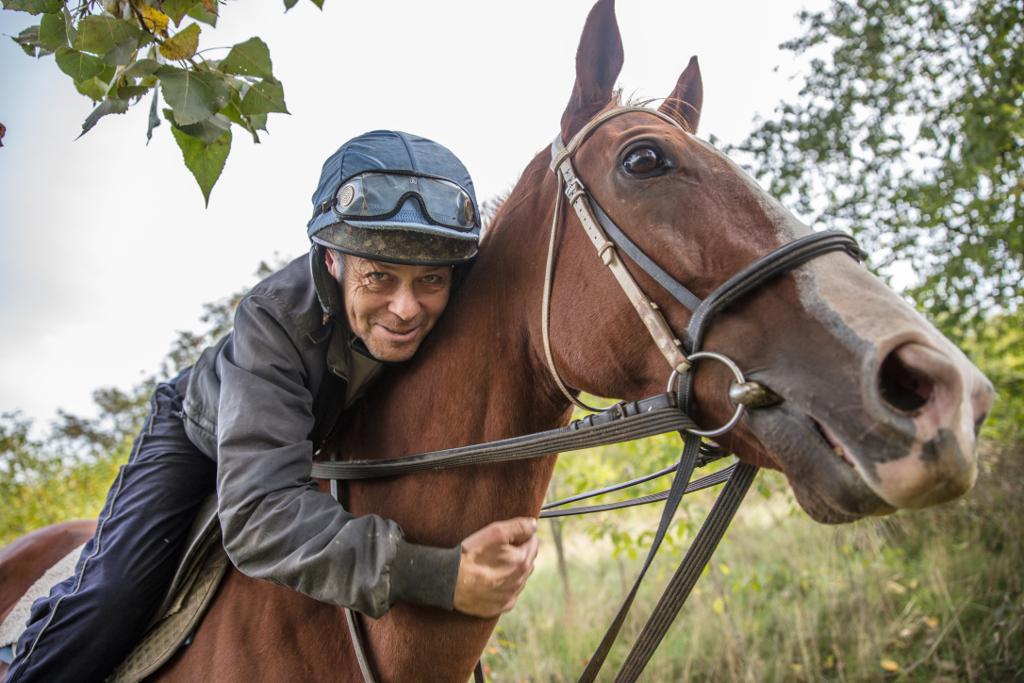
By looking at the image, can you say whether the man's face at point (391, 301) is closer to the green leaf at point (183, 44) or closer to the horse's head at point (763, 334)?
the horse's head at point (763, 334)

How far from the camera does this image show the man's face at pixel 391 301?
6.63ft

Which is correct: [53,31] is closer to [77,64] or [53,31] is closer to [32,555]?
[77,64]

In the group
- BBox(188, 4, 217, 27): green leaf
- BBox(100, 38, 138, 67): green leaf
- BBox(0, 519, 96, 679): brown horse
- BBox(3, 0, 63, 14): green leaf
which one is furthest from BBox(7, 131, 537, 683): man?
BBox(0, 519, 96, 679): brown horse

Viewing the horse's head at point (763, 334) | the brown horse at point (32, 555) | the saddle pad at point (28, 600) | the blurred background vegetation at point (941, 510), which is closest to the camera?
the horse's head at point (763, 334)

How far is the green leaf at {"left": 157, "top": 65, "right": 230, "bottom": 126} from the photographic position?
4.51 ft

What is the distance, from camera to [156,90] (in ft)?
5.02

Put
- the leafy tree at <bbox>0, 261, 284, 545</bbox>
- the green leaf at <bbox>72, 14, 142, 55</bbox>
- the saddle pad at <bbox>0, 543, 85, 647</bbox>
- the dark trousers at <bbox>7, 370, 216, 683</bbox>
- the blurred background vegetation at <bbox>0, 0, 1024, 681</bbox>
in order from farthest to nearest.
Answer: the leafy tree at <bbox>0, 261, 284, 545</bbox> → the blurred background vegetation at <bbox>0, 0, 1024, 681</bbox> → the saddle pad at <bbox>0, 543, 85, 647</bbox> → the dark trousers at <bbox>7, 370, 216, 683</bbox> → the green leaf at <bbox>72, 14, 142, 55</bbox>

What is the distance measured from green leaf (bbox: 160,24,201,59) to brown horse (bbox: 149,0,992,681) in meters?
1.09

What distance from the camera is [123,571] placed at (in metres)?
2.13

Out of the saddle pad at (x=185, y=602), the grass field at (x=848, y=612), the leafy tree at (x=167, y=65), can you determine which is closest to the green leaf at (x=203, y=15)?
the leafy tree at (x=167, y=65)

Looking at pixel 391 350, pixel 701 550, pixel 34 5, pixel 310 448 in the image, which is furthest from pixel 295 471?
A: pixel 34 5

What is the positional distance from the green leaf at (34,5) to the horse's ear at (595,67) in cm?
139

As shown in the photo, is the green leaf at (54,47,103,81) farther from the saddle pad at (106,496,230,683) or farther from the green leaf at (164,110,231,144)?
the saddle pad at (106,496,230,683)

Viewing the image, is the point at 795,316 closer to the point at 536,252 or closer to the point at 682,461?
the point at 682,461
